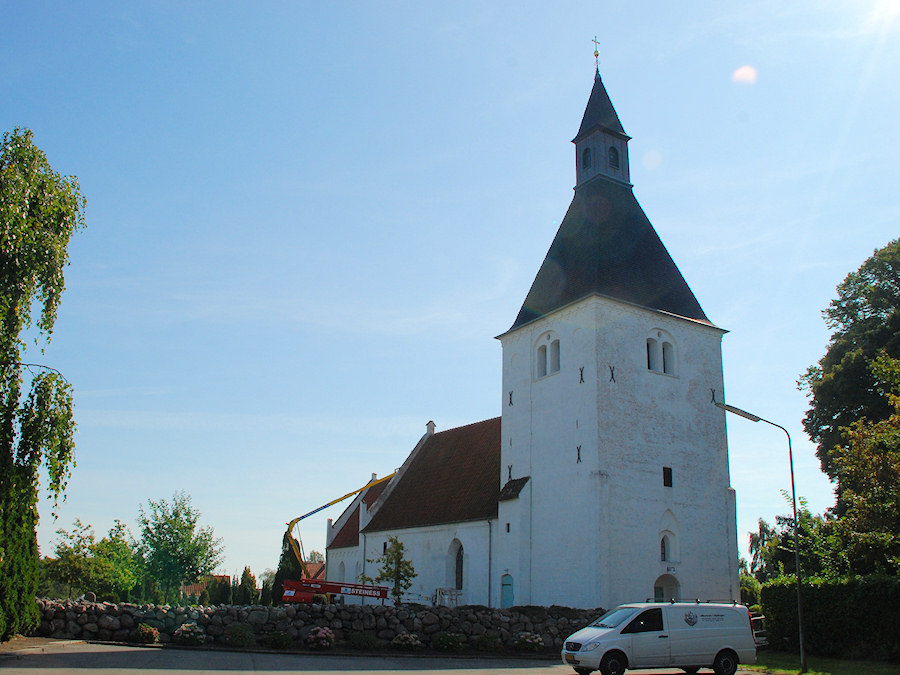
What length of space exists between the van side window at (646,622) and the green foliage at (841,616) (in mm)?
8151

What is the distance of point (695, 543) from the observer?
2866 centimetres

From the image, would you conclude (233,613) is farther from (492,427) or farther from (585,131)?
(585,131)

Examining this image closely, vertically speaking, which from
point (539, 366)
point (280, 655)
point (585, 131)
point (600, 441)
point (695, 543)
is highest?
point (585, 131)

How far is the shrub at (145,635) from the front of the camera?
19.8 m

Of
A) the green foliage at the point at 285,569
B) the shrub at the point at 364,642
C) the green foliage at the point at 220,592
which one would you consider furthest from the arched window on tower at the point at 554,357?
the green foliage at the point at 220,592

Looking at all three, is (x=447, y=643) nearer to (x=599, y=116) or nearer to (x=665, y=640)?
(x=665, y=640)

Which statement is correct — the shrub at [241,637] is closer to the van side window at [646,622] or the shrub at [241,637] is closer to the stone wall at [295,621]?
the stone wall at [295,621]

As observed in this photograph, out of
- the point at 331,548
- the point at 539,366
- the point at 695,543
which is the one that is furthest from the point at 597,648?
the point at 331,548

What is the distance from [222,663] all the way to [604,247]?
2186cm

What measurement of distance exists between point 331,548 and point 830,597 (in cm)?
3094

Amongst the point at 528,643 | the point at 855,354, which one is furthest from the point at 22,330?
the point at 855,354

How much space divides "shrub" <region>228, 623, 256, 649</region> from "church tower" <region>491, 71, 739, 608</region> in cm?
1168

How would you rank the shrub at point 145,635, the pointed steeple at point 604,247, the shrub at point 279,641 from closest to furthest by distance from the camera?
the shrub at point 145,635
the shrub at point 279,641
the pointed steeple at point 604,247

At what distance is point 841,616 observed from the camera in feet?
73.2
